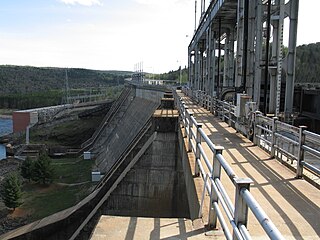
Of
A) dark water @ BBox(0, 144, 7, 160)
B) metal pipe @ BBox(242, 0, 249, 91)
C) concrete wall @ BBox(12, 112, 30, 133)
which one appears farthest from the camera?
concrete wall @ BBox(12, 112, 30, 133)

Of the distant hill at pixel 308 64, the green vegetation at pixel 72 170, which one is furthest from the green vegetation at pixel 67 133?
the distant hill at pixel 308 64

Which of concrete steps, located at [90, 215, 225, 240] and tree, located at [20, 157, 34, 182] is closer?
concrete steps, located at [90, 215, 225, 240]

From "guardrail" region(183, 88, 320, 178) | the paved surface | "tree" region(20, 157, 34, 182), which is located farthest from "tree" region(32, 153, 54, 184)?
the paved surface

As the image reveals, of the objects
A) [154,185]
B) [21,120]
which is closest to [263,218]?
[154,185]

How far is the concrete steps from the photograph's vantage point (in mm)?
4525

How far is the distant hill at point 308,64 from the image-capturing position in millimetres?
72312

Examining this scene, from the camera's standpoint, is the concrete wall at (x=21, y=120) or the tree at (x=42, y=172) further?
the concrete wall at (x=21, y=120)

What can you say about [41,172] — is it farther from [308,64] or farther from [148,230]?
[308,64]

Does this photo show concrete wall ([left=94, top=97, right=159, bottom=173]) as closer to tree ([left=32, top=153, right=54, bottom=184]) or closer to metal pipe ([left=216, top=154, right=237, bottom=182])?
tree ([left=32, top=153, right=54, bottom=184])

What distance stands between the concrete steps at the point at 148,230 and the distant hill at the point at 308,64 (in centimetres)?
7093

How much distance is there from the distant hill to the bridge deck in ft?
219

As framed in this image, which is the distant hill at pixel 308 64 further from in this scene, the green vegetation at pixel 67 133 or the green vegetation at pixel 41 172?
the green vegetation at pixel 41 172

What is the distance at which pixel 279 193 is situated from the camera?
607 centimetres

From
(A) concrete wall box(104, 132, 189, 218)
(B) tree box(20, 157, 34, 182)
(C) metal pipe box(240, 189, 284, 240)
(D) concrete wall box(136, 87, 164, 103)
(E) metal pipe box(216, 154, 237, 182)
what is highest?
(E) metal pipe box(216, 154, 237, 182)
